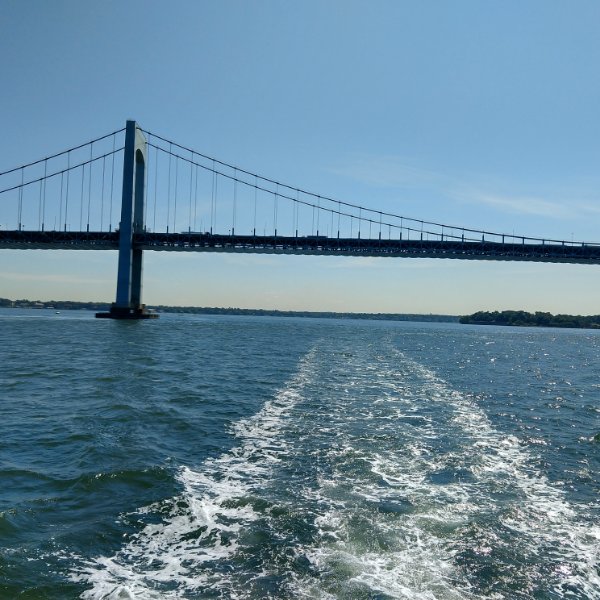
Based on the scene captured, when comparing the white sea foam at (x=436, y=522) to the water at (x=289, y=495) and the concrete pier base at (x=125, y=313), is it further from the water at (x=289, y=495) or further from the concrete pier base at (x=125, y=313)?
the concrete pier base at (x=125, y=313)

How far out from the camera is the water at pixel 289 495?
4562 millimetres

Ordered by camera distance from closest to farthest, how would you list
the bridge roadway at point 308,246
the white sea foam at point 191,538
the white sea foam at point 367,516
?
the white sea foam at point 191,538 → the white sea foam at point 367,516 → the bridge roadway at point 308,246

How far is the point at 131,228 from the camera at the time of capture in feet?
193

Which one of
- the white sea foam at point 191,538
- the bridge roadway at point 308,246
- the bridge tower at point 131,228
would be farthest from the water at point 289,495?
the bridge roadway at point 308,246

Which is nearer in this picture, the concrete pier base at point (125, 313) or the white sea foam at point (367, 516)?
the white sea foam at point (367, 516)

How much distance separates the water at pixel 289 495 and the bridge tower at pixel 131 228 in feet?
149

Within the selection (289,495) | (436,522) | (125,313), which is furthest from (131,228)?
(436,522)

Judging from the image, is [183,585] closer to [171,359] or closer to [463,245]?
[171,359]

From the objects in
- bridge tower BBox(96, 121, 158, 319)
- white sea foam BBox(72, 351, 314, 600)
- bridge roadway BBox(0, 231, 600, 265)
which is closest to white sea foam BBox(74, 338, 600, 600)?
white sea foam BBox(72, 351, 314, 600)

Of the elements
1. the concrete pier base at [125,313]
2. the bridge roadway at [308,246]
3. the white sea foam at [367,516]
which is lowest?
the white sea foam at [367,516]

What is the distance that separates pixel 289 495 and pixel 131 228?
5630cm

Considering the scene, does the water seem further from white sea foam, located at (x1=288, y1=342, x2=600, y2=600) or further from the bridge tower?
the bridge tower

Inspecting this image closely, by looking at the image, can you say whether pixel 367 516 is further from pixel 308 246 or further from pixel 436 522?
pixel 308 246

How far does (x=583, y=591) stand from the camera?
4570 millimetres
